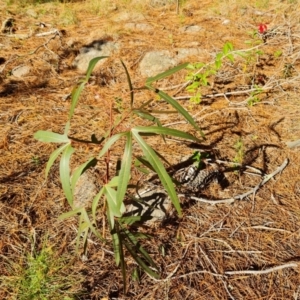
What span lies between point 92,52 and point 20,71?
2.34ft

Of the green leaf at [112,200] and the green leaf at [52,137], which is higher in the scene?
the green leaf at [52,137]

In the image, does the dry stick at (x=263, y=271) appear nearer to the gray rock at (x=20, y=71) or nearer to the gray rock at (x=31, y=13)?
the gray rock at (x=20, y=71)

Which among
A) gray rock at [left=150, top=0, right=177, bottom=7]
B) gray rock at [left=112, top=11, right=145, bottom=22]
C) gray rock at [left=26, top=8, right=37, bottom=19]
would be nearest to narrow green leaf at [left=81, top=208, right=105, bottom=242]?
gray rock at [left=112, top=11, right=145, bottom=22]

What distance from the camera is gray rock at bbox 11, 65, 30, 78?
310cm

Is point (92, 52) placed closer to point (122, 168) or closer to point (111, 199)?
point (111, 199)

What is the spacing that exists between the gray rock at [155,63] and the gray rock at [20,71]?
3.53ft

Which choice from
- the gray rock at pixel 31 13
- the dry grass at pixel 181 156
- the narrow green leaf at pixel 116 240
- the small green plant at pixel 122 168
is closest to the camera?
the small green plant at pixel 122 168

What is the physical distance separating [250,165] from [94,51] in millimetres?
→ 2028

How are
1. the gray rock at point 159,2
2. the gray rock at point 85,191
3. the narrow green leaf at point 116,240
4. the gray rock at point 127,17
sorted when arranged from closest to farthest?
1. the narrow green leaf at point 116,240
2. the gray rock at point 85,191
3. the gray rock at point 127,17
4. the gray rock at point 159,2

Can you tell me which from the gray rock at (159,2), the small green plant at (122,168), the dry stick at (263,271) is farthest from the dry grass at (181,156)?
the gray rock at (159,2)

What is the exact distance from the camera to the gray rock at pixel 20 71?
10.2ft

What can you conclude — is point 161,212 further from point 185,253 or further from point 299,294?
point 299,294

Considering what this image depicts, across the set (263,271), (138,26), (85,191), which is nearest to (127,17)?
(138,26)

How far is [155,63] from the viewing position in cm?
316
